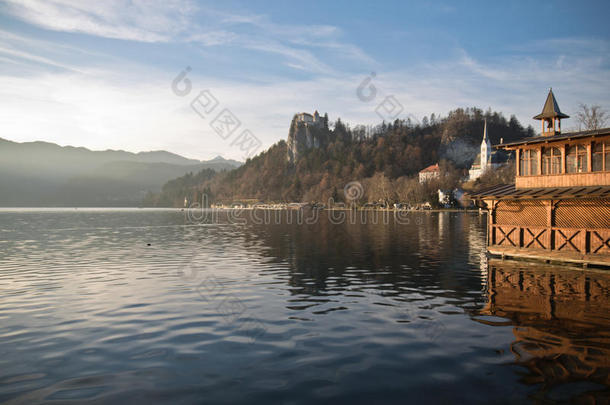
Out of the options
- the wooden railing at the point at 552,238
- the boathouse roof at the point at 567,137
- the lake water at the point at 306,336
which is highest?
the boathouse roof at the point at 567,137

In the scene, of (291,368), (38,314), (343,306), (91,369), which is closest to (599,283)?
(343,306)

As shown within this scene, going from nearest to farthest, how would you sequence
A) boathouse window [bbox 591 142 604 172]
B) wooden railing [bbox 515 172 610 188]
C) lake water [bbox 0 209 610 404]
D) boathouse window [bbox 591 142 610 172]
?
1. lake water [bbox 0 209 610 404]
2. wooden railing [bbox 515 172 610 188]
3. boathouse window [bbox 591 142 610 172]
4. boathouse window [bbox 591 142 604 172]

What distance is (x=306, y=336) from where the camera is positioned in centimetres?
1245

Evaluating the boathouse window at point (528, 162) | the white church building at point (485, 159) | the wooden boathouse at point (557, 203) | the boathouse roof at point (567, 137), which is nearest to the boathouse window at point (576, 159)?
the wooden boathouse at point (557, 203)

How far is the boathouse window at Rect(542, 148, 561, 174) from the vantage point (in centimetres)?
2730

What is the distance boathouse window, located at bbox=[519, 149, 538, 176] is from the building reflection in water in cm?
774

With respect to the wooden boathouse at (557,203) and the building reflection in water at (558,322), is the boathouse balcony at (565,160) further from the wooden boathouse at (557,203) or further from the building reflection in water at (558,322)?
the building reflection in water at (558,322)

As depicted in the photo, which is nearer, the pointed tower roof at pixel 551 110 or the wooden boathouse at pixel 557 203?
the wooden boathouse at pixel 557 203

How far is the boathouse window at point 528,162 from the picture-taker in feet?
92.9

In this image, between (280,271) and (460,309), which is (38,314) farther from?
(460,309)

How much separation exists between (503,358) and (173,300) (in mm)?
12987

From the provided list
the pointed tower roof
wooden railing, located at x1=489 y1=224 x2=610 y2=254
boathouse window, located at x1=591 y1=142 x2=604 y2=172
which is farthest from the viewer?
the pointed tower roof

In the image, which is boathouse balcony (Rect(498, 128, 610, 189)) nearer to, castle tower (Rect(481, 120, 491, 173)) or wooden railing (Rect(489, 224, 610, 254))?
wooden railing (Rect(489, 224, 610, 254))

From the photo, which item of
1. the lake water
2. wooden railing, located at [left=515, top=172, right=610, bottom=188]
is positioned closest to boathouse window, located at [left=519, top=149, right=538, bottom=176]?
wooden railing, located at [left=515, top=172, right=610, bottom=188]
